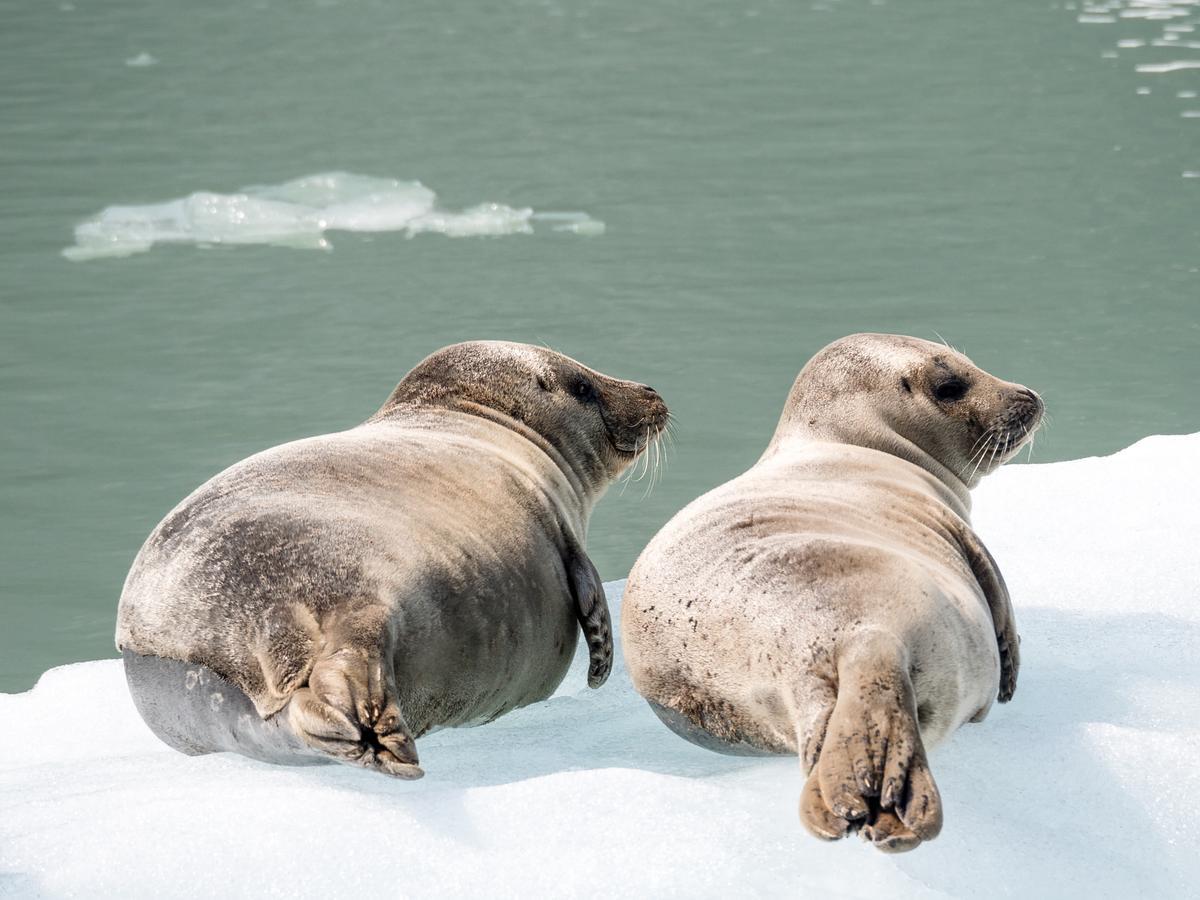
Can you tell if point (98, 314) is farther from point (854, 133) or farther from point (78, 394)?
point (854, 133)

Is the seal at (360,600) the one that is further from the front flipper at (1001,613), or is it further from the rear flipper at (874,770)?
the front flipper at (1001,613)

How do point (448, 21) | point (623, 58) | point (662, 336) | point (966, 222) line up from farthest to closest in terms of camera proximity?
point (448, 21) < point (623, 58) < point (966, 222) < point (662, 336)

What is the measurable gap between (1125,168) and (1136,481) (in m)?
6.97

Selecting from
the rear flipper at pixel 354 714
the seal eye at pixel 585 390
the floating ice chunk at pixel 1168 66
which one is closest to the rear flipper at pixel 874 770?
the rear flipper at pixel 354 714

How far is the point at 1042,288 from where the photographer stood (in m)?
10.1

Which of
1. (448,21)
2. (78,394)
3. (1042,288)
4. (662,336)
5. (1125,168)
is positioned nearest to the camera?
(78,394)

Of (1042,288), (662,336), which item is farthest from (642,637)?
(1042,288)

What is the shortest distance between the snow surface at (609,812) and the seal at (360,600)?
13cm

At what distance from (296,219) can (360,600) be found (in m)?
8.78

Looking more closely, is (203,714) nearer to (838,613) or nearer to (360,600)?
(360,600)

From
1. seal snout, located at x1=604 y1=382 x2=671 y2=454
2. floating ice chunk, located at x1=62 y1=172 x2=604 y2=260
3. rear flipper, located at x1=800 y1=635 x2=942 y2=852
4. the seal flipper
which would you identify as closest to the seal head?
seal snout, located at x1=604 y1=382 x2=671 y2=454

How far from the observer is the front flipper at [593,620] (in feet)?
14.4

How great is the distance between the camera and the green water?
8070mm

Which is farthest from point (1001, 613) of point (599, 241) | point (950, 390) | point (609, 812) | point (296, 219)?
point (296, 219)
